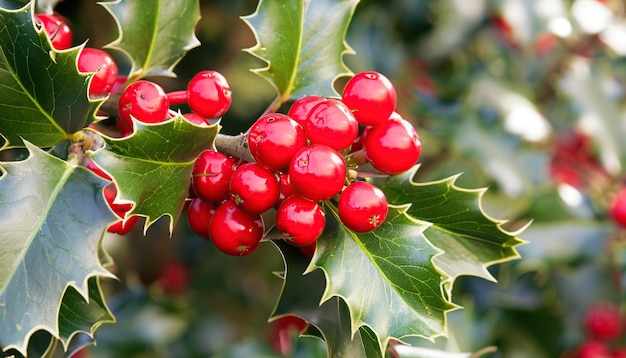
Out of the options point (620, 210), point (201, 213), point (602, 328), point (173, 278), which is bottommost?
point (173, 278)

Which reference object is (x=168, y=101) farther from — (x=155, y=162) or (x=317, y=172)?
(x=317, y=172)

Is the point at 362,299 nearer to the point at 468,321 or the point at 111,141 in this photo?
the point at 111,141

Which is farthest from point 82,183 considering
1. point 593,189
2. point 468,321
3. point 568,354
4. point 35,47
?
point 593,189

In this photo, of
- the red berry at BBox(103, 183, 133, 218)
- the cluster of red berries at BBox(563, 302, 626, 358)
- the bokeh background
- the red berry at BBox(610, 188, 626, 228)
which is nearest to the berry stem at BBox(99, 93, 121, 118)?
the red berry at BBox(103, 183, 133, 218)

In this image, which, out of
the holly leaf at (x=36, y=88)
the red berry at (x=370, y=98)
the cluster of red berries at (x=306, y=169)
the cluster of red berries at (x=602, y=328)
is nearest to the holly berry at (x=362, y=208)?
the cluster of red berries at (x=306, y=169)

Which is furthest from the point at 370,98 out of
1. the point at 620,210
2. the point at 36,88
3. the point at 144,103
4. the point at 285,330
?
the point at 620,210

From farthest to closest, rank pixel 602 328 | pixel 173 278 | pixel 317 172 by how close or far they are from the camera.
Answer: pixel 173 278, pixel 602 328, pixel 317 172

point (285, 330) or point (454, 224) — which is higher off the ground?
point (454, 224)

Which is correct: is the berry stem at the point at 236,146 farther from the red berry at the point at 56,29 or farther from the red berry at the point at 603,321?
the red berry at the point at 603,321
